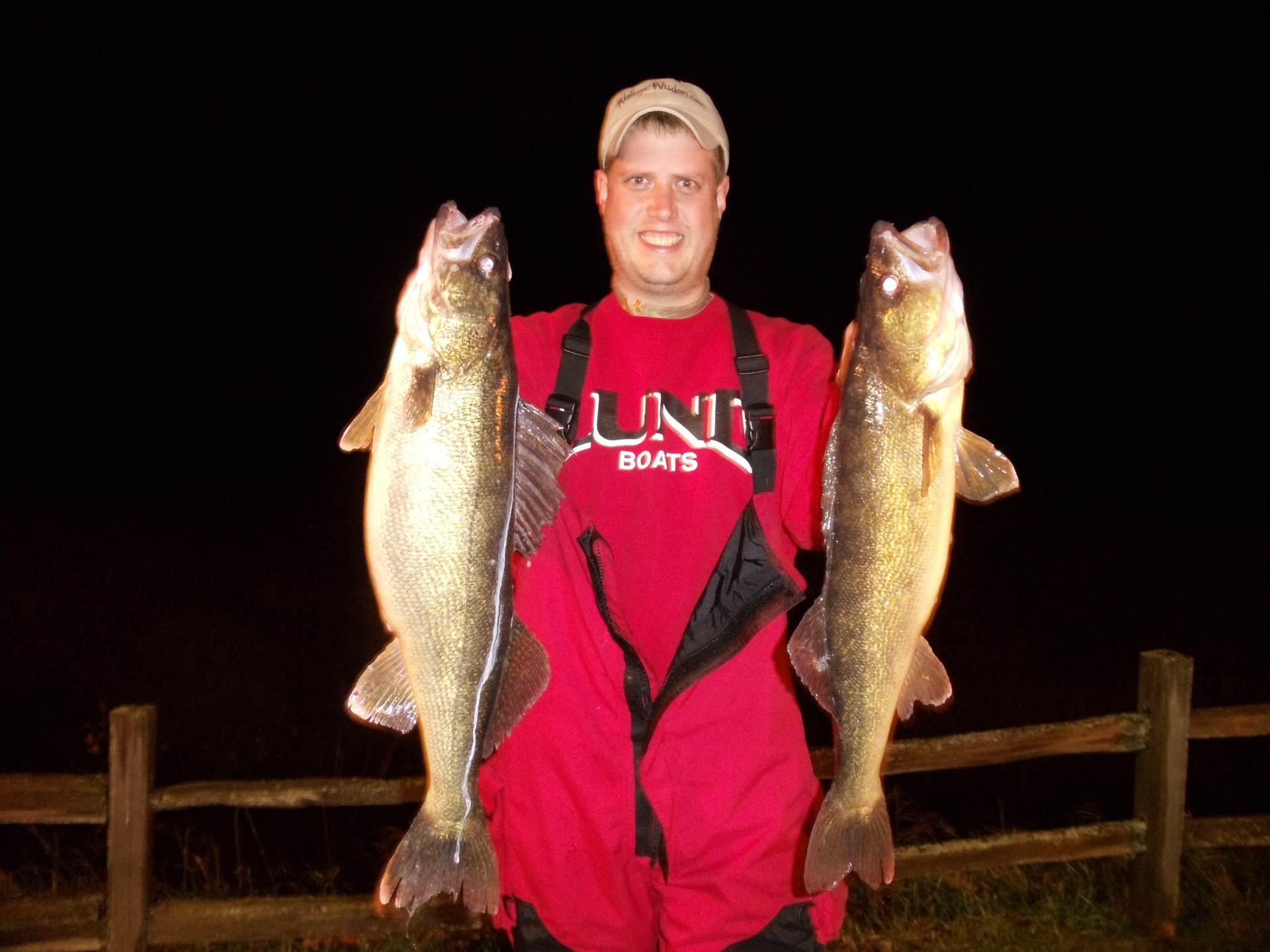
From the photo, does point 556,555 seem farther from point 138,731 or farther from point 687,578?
point 138,731

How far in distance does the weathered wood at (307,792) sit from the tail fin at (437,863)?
1.92 metres

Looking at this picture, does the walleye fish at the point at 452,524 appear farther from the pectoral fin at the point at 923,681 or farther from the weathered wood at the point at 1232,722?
the weathered wood at the point at 1232,722

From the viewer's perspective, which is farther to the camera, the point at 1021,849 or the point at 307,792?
the point at 1021,849

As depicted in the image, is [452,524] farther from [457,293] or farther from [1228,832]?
[1228,832]

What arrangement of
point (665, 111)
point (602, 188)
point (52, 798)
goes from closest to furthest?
point (665, 111) < point (602, 188) < point (52, 798)

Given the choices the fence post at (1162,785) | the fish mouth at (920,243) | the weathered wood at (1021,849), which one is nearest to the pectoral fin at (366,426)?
the fish mouth at (920,243)

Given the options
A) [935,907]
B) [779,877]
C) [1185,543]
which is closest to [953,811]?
[935,907]

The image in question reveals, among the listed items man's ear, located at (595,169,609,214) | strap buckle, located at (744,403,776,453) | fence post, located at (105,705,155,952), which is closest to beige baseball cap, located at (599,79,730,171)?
man's ear, located at (595,169,609,214)

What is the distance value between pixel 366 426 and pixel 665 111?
4.98 feet

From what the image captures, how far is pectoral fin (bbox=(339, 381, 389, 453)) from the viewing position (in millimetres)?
2428

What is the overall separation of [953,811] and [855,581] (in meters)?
7.54

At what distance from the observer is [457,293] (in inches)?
96.6

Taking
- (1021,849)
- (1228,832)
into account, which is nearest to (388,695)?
(1021,849)

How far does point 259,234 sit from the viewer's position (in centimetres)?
5238
